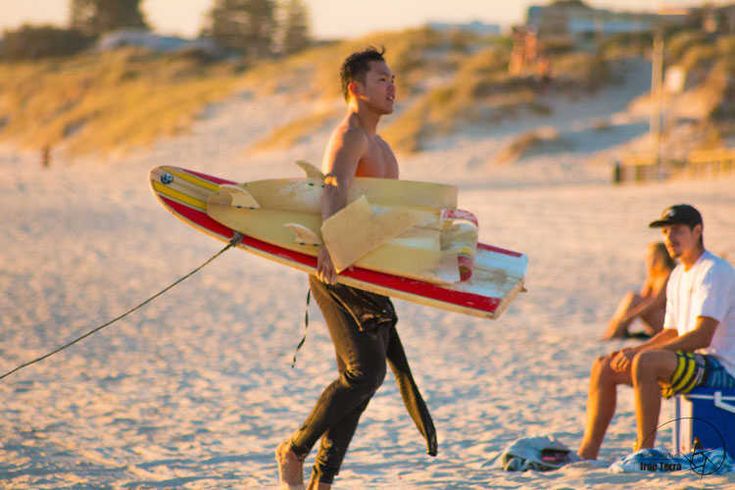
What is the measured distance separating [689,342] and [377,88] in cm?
155

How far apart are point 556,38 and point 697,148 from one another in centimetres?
1916

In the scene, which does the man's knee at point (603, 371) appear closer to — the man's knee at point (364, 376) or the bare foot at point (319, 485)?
the man's knee at point (364, 376)

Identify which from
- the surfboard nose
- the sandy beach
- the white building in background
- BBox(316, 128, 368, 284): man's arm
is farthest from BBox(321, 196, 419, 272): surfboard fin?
the white building in background

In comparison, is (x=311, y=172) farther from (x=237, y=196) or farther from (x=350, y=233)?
(x=350, y=233)

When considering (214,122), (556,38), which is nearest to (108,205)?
(214,122)

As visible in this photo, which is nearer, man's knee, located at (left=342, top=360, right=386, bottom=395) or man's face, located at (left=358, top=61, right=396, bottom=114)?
man's knee, located at (left=342, top=360, right=386, bottom=395)

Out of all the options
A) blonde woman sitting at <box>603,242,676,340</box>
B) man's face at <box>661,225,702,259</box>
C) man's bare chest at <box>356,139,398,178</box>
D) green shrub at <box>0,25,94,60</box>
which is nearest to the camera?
man's bare chest at <box>356,139,398,178</box>

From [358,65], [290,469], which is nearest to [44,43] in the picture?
[358,65]

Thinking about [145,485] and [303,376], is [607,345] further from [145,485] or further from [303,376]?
[145,485]

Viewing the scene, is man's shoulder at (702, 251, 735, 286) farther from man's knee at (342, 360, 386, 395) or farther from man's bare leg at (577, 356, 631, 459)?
man's knee at (342, 360, 386, 395)

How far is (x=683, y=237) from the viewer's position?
450cm

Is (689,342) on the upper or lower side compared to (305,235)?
lower

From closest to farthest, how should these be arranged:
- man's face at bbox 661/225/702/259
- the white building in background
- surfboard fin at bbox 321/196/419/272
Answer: surfboard fin at bbox 321/196/419/272 < man's face at bbox 661/225/702/259 < the white building in background

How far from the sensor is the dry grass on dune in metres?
46.5
